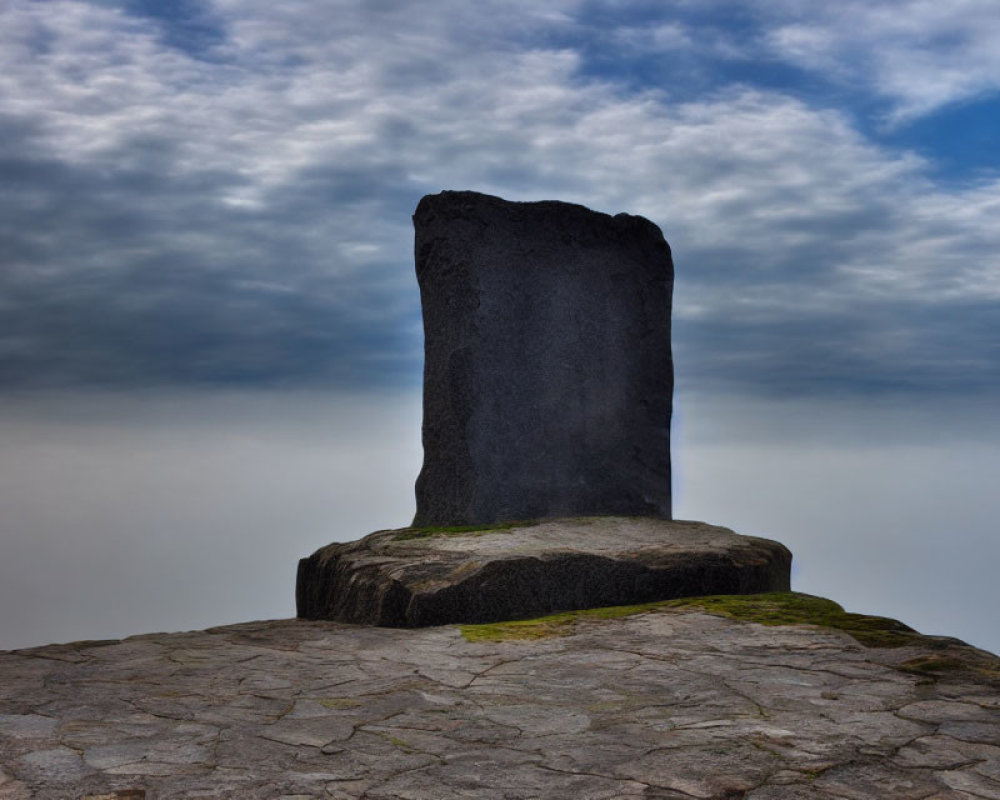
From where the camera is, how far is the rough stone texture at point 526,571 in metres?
A: 5.60

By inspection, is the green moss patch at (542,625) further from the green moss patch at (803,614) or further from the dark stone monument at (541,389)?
the dark stone monument at (541,389)

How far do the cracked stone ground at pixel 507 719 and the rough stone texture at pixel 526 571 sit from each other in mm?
622

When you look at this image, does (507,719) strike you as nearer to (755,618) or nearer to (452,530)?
(755,618)

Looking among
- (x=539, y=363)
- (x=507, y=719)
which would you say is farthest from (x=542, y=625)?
(x=539, y=363)

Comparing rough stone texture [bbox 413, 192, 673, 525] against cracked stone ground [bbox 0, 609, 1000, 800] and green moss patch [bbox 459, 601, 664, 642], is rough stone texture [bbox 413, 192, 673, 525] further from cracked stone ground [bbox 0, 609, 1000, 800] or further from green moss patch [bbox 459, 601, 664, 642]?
cracked stone ground [bbox 0, 609, 1000, 800]

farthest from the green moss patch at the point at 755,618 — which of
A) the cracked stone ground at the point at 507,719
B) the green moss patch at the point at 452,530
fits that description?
the green moss patch at the point at 452,530

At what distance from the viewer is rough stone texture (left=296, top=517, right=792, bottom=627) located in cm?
560

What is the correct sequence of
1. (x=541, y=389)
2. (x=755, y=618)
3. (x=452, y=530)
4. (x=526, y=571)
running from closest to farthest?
1. (x=755, y=618)
2. (x=526, y=571)
3. (x=452, y=530)
4. (x=541, y=389)

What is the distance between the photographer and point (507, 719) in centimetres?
353

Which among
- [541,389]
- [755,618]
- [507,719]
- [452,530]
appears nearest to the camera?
[507,719]

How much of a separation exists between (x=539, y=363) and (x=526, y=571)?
8.36ft

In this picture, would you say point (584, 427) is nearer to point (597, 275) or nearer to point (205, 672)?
point (597, 275)

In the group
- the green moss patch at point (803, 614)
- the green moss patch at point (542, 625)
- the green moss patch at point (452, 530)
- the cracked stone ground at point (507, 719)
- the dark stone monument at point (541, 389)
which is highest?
the dark stone monument at point (541, 389)

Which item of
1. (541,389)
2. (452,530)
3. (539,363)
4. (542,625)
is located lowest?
(542,625)
